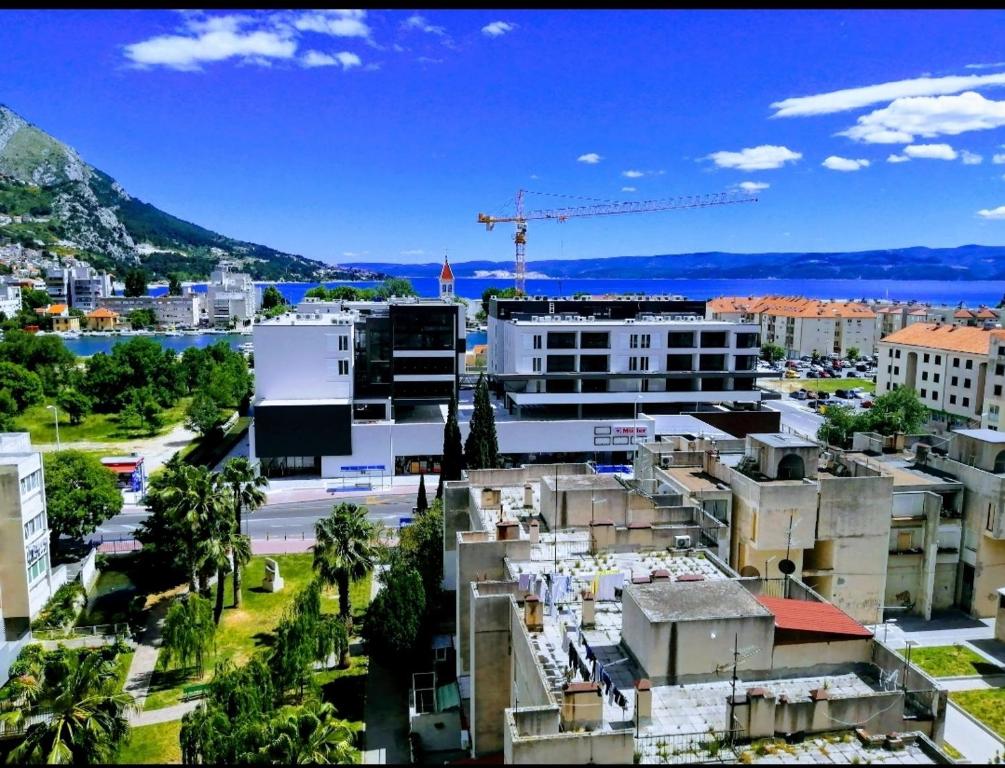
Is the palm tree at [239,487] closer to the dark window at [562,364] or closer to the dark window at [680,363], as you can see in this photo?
the dark window at [562,364]

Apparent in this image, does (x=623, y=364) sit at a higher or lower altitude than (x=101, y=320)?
higher

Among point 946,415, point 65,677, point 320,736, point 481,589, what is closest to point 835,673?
point 481,589

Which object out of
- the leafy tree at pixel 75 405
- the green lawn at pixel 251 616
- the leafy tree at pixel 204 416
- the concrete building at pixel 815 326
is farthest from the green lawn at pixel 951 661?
the concrete building at pixel 815 326

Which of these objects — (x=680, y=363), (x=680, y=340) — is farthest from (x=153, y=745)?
(x=680, y=363)

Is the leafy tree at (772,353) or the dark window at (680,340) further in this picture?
the leafy tree at (772,353)

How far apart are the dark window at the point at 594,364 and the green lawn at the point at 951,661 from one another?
37.7m

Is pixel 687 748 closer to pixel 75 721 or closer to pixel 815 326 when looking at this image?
pixel 75 721

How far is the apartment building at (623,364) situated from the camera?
2554 inches

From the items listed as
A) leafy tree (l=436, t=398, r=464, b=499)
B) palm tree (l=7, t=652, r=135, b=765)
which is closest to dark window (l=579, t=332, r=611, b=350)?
leafy tree (l=436, t=398, r=464, b=499)

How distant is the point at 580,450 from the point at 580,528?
36.0 meters

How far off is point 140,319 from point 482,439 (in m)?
169

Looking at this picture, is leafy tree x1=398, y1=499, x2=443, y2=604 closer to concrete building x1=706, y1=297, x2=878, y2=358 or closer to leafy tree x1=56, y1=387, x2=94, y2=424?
leafy tree x1=56, y1=387, x2=94, y2=424

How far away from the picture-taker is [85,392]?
8569 cm

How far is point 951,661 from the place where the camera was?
31078mm
